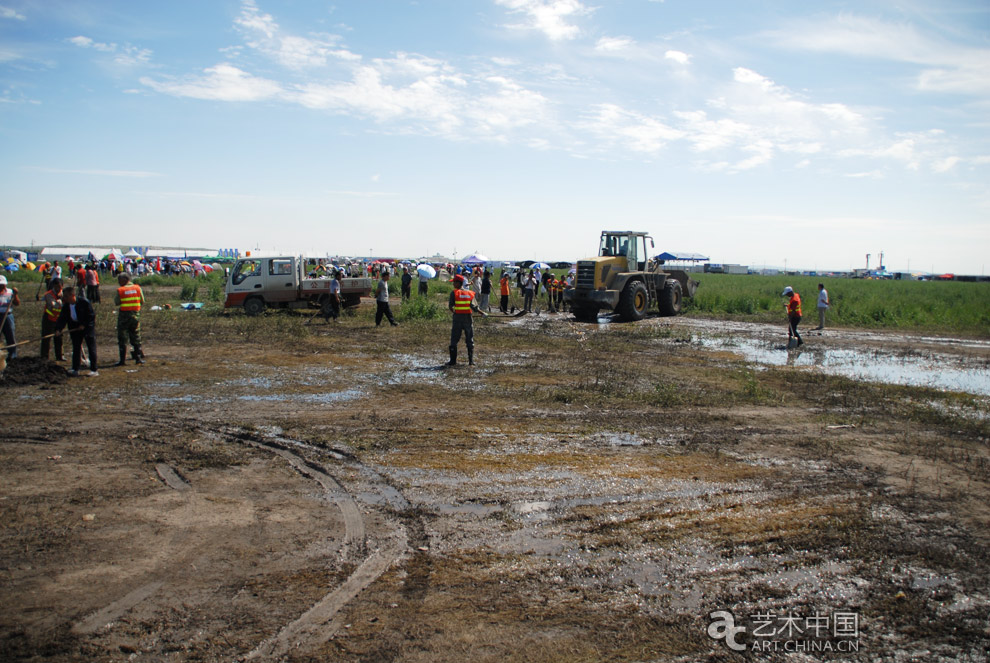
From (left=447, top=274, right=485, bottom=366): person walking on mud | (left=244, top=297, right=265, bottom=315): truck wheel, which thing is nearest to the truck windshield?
(left=244, top=297, right=265, bottom=315): truck wheel

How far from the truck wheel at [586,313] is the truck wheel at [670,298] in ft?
10.9

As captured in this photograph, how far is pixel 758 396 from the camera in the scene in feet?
32.8

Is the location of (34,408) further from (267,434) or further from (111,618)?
(111,618)

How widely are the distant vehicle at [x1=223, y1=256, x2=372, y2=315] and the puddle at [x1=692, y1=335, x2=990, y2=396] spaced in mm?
11585

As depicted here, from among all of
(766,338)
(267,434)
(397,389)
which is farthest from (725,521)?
(766,338)

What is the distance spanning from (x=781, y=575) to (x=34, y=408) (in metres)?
8.78

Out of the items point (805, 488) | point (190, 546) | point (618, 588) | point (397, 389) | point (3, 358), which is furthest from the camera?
point (397, 389)

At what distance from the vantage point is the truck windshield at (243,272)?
2059 centimetres

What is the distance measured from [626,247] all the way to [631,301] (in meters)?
2.10

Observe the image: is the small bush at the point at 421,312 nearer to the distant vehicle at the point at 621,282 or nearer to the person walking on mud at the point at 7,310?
the distant vehicle at the point at 621,282

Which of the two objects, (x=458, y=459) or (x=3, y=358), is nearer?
(x=458, y=459)

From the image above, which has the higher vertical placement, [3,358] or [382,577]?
[3,358]

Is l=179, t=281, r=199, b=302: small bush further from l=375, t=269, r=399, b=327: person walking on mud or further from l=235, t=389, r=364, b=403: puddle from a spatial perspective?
l=235, t=389, r=364, b=403: puddle

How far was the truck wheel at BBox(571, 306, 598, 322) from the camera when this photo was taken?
21.9 meters
